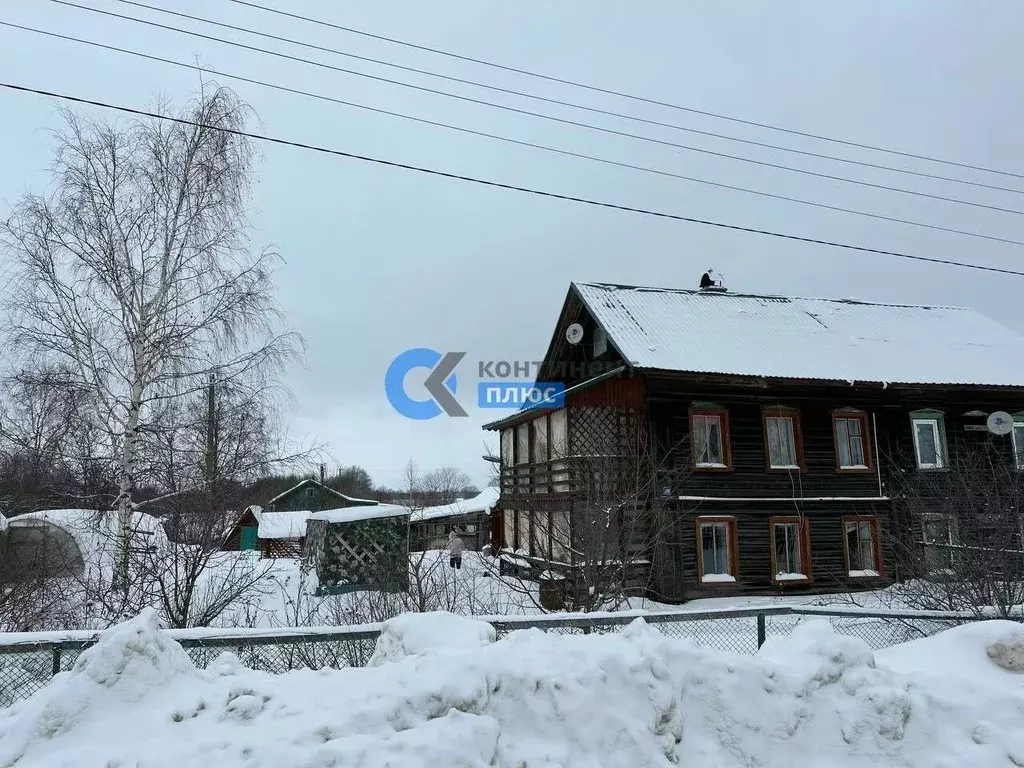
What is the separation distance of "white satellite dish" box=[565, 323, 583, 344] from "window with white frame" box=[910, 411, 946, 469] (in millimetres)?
8462

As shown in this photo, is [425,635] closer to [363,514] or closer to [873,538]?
[363,514]

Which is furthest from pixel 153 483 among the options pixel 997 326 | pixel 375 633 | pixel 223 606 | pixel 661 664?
pixel 997 326

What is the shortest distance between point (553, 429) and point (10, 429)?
1178 centimetres

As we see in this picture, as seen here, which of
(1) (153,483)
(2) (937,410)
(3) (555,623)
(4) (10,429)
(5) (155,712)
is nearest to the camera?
(5) (155,712)

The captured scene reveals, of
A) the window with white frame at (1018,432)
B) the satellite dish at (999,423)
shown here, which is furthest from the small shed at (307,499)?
the window with white frame at (1018,432)

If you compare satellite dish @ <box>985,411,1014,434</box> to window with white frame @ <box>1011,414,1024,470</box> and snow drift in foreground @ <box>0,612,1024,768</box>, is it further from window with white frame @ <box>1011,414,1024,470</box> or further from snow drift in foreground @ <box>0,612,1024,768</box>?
snow drift in foreground @ <box>0,612,1024,768</box>

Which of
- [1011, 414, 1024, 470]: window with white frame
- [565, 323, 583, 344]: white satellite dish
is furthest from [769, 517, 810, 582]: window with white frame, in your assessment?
[1011, 414, 1024, 470]: window with white frame

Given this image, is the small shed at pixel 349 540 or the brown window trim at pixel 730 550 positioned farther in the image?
the brown window trim at pixel 730 550

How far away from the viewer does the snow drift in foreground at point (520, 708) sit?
9.58ft

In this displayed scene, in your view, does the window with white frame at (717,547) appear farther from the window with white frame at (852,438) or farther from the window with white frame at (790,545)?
the window with white frame at (852,438)

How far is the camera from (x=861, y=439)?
15531 millimetres

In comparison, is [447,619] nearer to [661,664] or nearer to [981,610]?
[661,664]

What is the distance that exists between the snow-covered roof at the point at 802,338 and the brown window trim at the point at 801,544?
128 inches

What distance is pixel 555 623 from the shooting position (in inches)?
213
